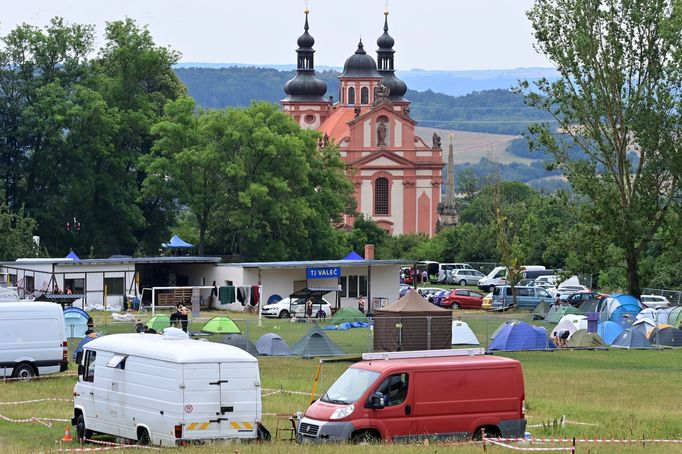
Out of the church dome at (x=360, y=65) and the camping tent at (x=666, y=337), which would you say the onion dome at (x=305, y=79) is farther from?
the camping tent at (x=666, y=337)

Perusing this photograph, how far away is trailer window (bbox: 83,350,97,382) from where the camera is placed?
22875mm

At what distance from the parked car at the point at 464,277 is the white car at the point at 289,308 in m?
29.0

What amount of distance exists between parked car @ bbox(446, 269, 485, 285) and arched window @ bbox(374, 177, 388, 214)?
37672mm

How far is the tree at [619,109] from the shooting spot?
179ft

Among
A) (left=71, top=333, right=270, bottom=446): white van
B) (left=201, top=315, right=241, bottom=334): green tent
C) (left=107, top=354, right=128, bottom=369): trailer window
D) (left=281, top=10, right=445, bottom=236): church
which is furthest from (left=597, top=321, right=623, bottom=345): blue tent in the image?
(left=281, top=10, right=445, bottom=236): church

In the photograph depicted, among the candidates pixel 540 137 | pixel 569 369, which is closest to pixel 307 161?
pixel 540 137

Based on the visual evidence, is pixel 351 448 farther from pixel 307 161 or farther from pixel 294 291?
pixel 307 161

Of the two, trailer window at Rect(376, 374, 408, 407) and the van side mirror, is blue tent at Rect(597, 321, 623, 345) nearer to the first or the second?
trailer window at Rect(376, 374, 408, 407)

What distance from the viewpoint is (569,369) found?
37094mm

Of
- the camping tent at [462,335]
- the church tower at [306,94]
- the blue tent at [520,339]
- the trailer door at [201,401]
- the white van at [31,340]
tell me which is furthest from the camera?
the church tower at [306,94]

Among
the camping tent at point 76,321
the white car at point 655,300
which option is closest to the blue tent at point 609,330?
the white car at point 655,300

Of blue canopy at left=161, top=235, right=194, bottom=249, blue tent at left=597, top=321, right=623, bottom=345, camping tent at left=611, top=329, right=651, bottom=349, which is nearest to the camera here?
camping tent at left=611, top=329, right=651, bottom=349

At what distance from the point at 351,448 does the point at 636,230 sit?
37.4 meters

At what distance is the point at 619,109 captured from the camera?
183 ft
